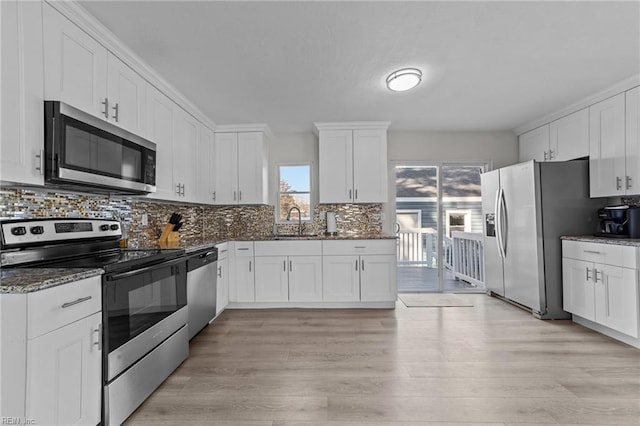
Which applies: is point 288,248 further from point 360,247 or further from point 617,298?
point 617,298

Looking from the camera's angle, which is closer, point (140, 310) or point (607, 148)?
point (140, 310)

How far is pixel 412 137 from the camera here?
4.76 meters

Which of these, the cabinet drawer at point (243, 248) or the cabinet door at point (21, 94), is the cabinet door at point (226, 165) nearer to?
the cabinet drawer at point (243, 248)

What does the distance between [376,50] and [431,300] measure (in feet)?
10.3

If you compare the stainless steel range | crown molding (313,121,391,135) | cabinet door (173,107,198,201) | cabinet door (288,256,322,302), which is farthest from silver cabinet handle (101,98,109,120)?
crown molding (313,121,391,135)

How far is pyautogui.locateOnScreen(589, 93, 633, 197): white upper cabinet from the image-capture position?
10.3ft

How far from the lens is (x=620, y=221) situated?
3.07 meters

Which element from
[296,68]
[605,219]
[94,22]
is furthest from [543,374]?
[94,22]

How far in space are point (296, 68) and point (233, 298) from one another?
108 inches

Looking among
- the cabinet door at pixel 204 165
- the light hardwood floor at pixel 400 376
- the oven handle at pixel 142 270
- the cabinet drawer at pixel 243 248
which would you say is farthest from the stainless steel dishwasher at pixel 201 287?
the cabinet door at pixel 204 165

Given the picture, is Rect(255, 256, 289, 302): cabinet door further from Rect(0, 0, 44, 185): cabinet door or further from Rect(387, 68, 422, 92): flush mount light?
Rect(0, 0, 44, 185): cabinet door

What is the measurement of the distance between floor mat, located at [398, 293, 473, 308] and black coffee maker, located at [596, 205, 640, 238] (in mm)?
1615

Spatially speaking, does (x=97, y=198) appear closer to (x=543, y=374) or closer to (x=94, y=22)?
(x=94, y=22)

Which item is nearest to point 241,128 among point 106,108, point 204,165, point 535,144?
point 204,165
